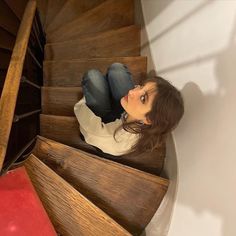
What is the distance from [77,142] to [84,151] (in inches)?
4.7

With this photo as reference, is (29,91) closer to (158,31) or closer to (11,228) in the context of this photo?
(158,31)

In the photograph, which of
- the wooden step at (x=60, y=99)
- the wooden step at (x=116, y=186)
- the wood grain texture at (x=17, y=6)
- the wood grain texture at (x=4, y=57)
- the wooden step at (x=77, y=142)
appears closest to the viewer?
the wooden step at (x=116, y=186)

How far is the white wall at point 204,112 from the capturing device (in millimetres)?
Answer: 899

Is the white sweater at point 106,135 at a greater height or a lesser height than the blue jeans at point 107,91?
lesser

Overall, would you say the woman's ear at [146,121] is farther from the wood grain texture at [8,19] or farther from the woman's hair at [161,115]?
the wood grain texture at [8,19]

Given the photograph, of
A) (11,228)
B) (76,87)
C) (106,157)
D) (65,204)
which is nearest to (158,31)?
(76,87)

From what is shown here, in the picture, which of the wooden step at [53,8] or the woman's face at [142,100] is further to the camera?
the wooden step at [53,8]

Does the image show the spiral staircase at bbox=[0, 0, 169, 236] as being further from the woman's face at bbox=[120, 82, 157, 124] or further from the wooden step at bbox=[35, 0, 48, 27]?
the woman's face at bbox=[120, 82, 157, 124]

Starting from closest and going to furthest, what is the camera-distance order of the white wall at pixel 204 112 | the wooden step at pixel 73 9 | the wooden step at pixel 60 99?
1. the white wall at pixel 204 112
2. the wooden step at pixel 60 99
3. the wooden step at pixel 73 9

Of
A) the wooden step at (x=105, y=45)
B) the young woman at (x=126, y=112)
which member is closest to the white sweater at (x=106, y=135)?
the young woman at (x=126, y=112)

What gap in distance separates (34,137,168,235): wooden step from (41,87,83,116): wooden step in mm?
445

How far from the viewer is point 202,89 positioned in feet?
3.63

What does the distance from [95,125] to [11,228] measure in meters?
0.54

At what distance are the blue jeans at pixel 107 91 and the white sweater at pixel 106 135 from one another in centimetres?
10
